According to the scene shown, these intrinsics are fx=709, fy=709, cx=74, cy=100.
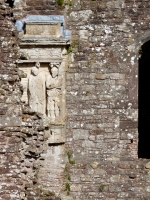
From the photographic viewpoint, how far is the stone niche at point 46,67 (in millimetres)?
12789

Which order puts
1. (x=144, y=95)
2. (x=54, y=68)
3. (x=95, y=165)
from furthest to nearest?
(x=144, y=95) → (x=54, y=68) → (x=95, y=165)

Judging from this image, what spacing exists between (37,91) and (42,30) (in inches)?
43.7

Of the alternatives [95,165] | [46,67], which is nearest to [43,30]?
[46,67]

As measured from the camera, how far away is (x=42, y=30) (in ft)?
42.2

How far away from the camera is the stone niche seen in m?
12.8

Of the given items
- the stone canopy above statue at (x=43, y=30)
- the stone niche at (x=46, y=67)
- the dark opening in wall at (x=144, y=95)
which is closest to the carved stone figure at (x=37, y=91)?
the stone niche at (x=46, y=67)

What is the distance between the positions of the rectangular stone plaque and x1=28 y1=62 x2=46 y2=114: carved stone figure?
0.54 meters

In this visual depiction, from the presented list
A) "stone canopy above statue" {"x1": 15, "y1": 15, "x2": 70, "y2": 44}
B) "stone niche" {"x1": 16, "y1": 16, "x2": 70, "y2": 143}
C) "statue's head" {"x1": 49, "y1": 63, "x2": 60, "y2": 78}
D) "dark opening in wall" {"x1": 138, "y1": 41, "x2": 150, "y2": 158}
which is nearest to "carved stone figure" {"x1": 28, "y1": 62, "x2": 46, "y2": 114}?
"stone niche" {"x1": 16, "y1": 16, "x2": 70, "y2": 143}

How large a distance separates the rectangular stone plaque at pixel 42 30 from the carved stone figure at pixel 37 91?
1.76 ft

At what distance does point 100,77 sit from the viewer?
1290 centimetres

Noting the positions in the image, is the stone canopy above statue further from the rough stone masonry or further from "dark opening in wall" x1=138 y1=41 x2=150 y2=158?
"dark opening in wall" x1=138 y1=41 x2=150 y2=158

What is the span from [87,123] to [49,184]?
1.29 metres

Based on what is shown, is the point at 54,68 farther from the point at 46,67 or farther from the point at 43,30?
the point at 43,30

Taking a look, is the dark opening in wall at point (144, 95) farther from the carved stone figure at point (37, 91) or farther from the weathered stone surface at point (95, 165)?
the carved stone figure at point (37, 91)
